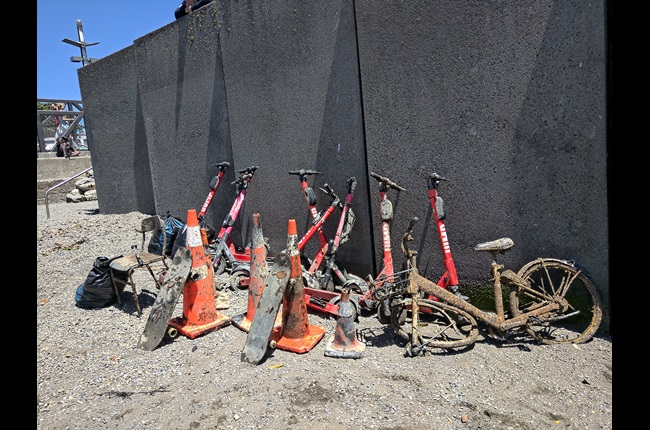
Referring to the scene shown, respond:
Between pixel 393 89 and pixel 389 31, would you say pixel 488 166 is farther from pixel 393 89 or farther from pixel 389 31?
pixel 389 31

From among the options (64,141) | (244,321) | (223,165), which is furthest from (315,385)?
(64,141)

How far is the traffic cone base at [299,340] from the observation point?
137 inches

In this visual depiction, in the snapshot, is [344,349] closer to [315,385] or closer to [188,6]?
[315,385]

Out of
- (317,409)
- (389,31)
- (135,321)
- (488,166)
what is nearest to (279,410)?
(317,409)

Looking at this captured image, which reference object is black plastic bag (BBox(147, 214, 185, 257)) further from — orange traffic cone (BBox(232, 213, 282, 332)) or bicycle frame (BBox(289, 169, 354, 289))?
orange traffic cone (BBox(232, 213, 282, 332))

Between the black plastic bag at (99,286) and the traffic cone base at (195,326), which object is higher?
the black plastic bag at (99,286)

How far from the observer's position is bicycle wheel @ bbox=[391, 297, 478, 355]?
3.36 m

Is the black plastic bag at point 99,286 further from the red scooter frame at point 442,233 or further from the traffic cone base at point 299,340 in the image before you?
the red scooter frame at point 442,233

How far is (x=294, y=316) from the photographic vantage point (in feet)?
11.7

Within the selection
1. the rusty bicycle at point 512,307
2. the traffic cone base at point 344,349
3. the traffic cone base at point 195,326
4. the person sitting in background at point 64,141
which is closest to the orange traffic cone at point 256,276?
the traffic cone base at point 195,326

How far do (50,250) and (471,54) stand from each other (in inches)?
280

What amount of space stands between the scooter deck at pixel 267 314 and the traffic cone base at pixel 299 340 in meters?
0.20

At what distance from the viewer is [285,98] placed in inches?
217

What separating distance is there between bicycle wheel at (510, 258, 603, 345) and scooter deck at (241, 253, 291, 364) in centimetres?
201
